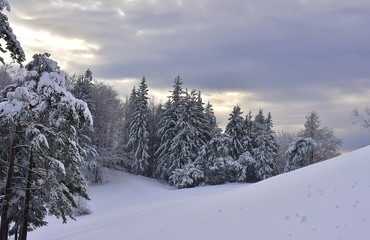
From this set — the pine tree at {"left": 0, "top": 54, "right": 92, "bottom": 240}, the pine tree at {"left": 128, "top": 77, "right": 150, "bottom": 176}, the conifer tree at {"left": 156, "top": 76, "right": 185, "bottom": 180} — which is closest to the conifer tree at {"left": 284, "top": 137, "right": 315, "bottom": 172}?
the conifer tree at {"left": 156, "top": 76, "right": 185, "bottom": 180}

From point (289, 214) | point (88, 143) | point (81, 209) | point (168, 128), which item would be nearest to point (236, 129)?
point (168, 128)

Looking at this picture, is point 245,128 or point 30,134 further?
point 245,128

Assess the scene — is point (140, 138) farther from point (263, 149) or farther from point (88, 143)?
point (263, 149)

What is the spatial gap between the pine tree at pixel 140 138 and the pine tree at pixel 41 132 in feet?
120

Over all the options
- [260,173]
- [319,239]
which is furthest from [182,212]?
[260,173]

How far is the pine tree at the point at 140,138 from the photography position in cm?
5122

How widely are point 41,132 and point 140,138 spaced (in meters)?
39.9

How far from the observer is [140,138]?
5141 cm

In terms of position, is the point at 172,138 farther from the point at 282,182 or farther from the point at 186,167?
the point at 282,182

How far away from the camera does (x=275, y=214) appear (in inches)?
328

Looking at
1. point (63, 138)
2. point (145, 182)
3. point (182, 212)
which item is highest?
point (63, 138)

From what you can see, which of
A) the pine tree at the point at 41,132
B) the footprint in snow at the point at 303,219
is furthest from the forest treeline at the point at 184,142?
the footprint in snow at the point at 303,219

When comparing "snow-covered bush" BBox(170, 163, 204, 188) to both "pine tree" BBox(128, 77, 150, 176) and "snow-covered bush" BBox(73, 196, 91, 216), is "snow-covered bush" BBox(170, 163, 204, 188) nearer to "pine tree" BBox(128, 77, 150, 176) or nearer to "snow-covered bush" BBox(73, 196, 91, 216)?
"pine tree" BBox(128, 77, 150, 176)

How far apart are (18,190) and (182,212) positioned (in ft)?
21.7
